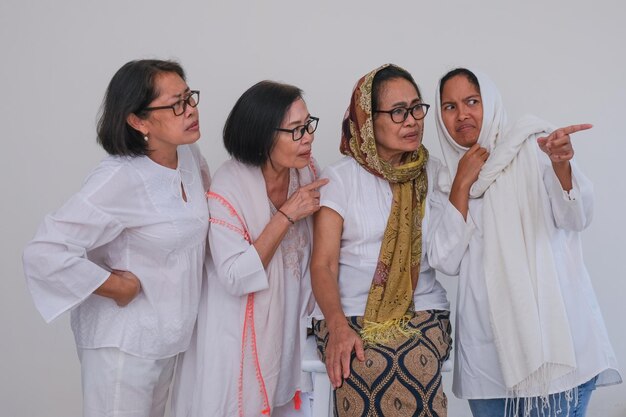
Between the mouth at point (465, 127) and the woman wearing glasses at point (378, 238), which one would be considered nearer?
the woman wearing glasses at point (378, 238)

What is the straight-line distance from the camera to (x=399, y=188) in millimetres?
2104

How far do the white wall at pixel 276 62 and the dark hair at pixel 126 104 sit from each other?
3.69 feet

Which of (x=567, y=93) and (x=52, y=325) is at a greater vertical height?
(x=567, y=93)

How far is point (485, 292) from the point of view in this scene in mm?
1951

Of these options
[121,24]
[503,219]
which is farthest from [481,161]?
[121,24]

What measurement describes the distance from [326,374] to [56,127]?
179 cm

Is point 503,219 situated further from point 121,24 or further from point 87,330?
point 121,24

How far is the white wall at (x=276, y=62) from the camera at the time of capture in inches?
117

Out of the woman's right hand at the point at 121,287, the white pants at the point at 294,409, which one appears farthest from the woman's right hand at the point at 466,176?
the woman's right hand at the point at 121,287

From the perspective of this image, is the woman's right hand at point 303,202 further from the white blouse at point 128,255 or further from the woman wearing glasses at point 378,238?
the white blouse at point 128,255

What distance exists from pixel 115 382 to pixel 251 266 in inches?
20.2

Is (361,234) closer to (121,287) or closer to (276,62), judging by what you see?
(121,287)

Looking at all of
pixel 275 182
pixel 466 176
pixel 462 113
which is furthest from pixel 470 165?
pixel 275 182

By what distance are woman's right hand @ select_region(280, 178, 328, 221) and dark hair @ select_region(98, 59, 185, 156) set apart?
1.60ft
